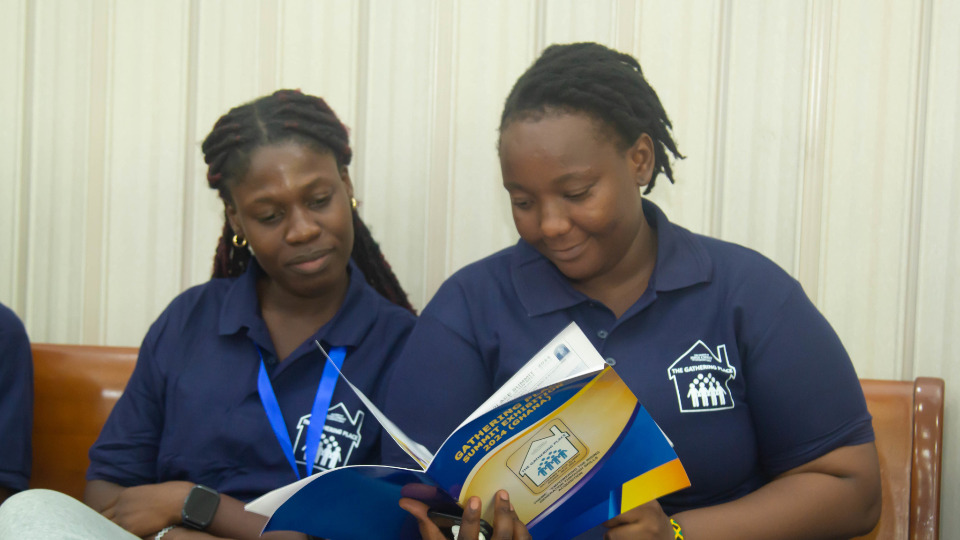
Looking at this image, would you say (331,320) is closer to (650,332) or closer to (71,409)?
(650,332)

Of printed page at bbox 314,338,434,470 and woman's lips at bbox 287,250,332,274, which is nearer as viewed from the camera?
printed page at bbox 314,338,434,470

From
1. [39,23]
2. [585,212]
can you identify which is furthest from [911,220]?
[39,23]

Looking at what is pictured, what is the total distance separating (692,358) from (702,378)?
38mm

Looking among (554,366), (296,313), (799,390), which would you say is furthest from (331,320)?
(799,390)

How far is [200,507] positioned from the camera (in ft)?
5.40

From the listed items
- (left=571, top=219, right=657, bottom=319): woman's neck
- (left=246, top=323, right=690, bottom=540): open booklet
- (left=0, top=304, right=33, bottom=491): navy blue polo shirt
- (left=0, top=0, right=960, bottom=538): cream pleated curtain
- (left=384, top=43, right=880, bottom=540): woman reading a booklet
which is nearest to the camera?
(left=246, top=323, right=690, bottom=540): open booklet

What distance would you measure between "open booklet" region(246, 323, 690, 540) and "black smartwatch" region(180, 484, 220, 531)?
0.49 meters

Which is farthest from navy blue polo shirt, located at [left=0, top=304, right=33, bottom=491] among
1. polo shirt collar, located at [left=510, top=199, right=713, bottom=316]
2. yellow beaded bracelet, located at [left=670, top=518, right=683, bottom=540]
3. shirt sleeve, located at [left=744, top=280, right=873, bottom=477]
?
shirt sleeve, located at [left=744, top=280, right=873, bottom=477]

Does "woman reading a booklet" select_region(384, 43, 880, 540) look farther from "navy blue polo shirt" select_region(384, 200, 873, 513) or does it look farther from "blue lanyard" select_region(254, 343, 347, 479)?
"blue lanyard" select_region(254, 343, 347, 479)

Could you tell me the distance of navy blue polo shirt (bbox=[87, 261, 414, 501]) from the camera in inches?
68.7

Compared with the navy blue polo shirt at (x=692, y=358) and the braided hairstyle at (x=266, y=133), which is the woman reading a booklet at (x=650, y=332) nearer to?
the navy blue polo shirt at (x=692, y=358)

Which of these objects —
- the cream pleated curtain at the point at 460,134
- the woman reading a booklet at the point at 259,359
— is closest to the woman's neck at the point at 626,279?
the woman reading a booklet at the point at 259,359

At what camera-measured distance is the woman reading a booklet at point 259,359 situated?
5.65ft

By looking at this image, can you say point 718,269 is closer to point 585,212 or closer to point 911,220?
point 585,212
